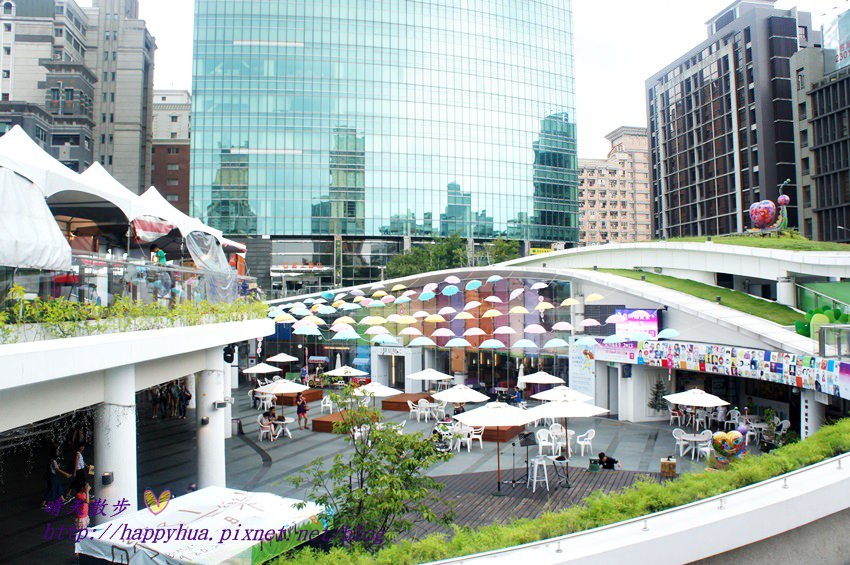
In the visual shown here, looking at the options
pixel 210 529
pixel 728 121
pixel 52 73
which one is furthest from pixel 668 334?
pixel 52 73

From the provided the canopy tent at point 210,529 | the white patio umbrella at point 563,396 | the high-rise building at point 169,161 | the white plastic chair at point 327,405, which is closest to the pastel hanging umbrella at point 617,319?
the white patio umbrella at point 563,396

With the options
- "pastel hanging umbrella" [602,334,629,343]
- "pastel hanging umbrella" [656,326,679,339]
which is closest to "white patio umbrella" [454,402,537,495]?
"pastel hanging umbrella" [602,334,629,343]

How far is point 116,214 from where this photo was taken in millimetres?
17859

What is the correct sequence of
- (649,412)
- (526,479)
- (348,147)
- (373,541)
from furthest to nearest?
1. (348,147)
2. (649,412)
3. (526,479)
4. (373,541)

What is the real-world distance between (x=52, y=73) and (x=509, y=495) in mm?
82980

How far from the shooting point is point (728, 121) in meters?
70.8

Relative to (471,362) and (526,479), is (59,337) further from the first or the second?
(471,362)

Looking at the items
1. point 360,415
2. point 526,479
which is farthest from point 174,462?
point 360,415

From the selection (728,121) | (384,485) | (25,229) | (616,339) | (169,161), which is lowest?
(384,485)

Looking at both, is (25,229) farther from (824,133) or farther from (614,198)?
(614,198)

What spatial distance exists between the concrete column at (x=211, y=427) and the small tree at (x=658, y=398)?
55.5 ft

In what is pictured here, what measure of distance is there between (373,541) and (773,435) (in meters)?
15.7

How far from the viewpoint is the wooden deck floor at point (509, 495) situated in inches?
544

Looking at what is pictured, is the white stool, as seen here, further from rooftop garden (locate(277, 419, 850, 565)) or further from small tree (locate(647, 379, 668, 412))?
small tree (locate(647, 379, 668, 412))
